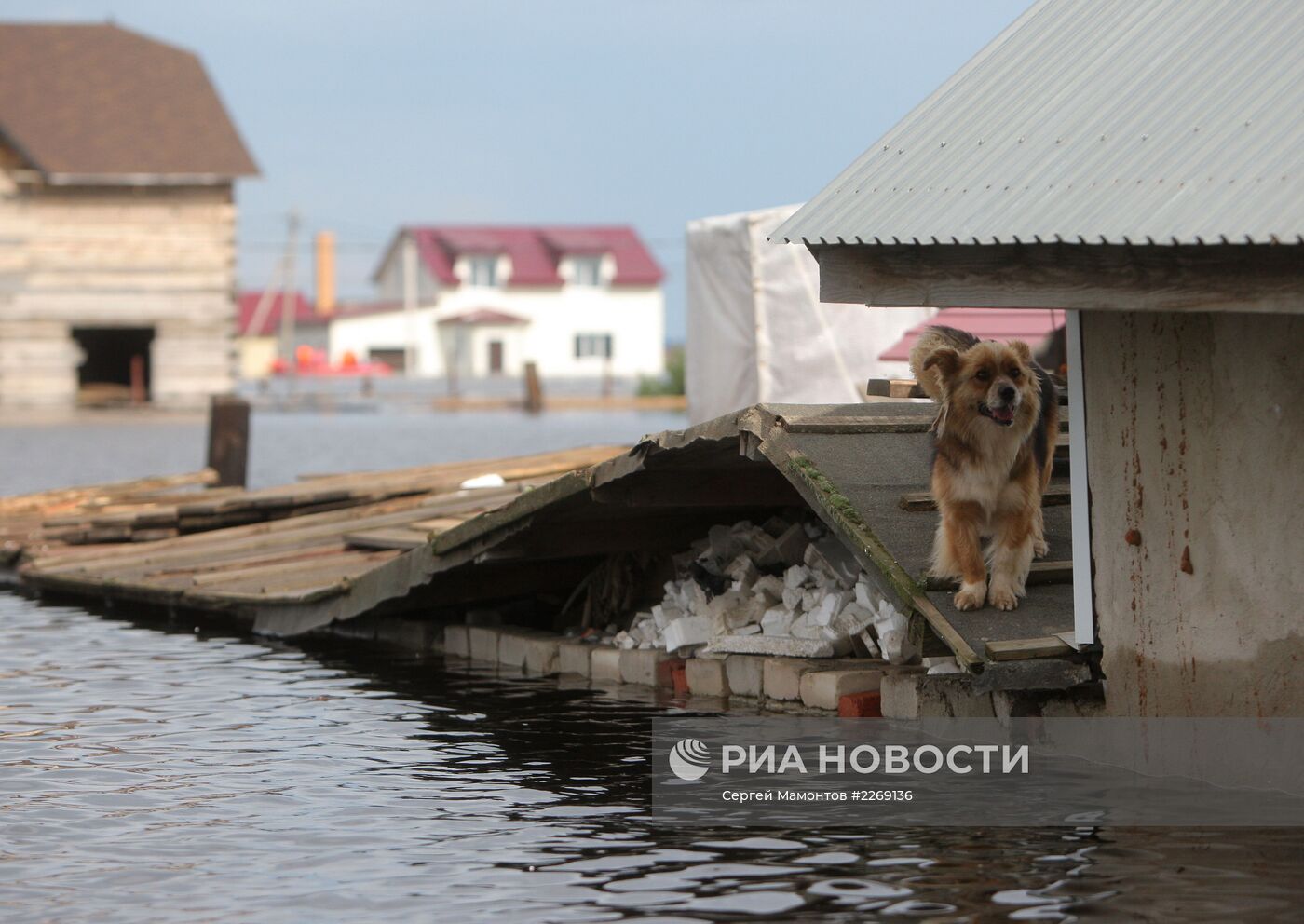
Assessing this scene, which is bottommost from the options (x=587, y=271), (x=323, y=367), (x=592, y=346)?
(x=323, y=367)

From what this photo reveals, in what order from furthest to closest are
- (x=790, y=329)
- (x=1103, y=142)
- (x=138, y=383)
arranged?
(x=138, y=383) → (x=790, y=329) → (x=1103, y=142)

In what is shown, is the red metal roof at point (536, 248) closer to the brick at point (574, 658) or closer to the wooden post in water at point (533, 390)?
the wooden post in water at point (533, 390)

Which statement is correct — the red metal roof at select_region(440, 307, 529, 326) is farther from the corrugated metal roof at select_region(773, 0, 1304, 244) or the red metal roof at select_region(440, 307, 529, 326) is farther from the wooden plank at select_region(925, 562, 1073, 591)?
the wooden plank at select_region(925, 562, 1073, 591)

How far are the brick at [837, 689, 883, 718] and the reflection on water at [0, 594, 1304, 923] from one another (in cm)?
106

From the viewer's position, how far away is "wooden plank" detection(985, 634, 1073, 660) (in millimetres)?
8383

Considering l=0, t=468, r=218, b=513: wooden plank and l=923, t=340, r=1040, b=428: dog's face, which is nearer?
l=923, t=340, r=1040, b=428: dog's face

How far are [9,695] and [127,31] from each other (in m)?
44.5

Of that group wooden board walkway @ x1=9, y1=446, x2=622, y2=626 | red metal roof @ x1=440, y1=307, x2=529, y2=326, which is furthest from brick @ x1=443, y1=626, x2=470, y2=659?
red metal roof @ x1=440, y1=307, x2=529, y2=326

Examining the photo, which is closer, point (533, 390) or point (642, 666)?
point (642, 666)

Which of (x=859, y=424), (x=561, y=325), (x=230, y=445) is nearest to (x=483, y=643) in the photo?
(x=859, y=424)

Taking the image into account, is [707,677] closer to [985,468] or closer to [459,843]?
[985,468]

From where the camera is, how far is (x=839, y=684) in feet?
32.3

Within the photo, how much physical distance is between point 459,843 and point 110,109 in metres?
43.5

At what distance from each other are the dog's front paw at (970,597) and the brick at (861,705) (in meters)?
1.05
